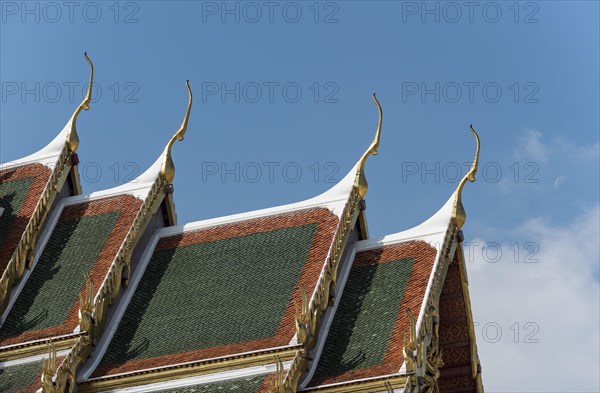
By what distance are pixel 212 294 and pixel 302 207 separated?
240cm

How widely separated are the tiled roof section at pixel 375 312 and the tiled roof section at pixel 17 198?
19.3ft

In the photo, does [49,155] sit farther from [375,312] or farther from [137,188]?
[375,312]

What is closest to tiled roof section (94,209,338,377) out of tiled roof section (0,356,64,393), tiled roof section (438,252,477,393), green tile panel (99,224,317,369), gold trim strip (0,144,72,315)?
green tile panel (99,224,317,369)

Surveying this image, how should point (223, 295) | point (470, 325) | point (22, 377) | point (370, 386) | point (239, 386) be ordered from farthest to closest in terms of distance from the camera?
1. point (470, 325)
2. point (223, 295)
3. point (22, 377)
4. point (239, 386)
5. point (370, 386)

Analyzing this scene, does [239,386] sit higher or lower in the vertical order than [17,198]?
lower

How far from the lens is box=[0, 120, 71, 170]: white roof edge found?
35844 millimetres

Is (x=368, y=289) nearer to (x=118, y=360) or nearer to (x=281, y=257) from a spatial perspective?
(x=281, y=257)

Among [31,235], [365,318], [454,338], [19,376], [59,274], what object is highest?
[31,235]

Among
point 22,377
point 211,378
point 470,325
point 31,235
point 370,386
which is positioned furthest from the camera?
point 31,235

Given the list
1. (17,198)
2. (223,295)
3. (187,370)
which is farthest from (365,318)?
(17,198)

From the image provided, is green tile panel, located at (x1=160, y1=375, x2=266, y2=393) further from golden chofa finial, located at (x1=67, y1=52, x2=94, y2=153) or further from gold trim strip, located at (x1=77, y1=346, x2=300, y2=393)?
golden chofa finial, located at (x1=67, y1=52, x2=94, y2=153)

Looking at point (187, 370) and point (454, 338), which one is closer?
point (187, 370)

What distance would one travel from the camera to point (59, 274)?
33594 millimetres

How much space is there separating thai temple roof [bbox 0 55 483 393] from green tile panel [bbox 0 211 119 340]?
3 cm
